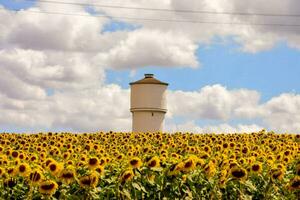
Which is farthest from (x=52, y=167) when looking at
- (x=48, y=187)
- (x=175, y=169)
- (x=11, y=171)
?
(x=175, y=169)

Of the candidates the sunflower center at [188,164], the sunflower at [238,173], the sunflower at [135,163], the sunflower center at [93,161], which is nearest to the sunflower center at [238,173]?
the sunflower at [238,173]

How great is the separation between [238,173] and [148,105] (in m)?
27.1

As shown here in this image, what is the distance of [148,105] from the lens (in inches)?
1422

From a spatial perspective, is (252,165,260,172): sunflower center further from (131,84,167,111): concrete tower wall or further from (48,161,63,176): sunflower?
(131,84,167,111): concrete tower wall

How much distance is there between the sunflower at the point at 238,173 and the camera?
904 centimetres

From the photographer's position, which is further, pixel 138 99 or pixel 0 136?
pixel 138 99

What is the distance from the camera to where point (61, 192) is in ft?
27.7

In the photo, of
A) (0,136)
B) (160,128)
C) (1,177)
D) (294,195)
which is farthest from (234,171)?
(160,128)

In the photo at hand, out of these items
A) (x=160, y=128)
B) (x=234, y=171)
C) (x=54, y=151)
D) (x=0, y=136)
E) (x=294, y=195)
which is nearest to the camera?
(x=234, y=171)

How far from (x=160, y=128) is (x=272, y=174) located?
86.4ft

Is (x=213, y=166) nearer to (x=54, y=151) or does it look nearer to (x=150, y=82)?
(x=54, y=151)

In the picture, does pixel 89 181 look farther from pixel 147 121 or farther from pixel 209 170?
pixel 147 121

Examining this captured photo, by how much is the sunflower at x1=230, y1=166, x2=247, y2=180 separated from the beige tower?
2639 cm

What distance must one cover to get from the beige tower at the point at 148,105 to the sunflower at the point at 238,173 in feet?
86.6
